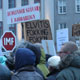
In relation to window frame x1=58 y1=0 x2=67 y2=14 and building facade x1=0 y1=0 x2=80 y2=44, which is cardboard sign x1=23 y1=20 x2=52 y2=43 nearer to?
building facade x1=0 y1=0 x2=80 y2=44

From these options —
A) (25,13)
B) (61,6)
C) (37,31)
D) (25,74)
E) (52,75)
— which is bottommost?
(52,75)

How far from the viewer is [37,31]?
27.2 feet

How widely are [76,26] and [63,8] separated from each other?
24.9 metres

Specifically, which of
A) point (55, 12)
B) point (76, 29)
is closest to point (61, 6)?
point (55, 12)

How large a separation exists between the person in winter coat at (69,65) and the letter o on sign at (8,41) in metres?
4.32

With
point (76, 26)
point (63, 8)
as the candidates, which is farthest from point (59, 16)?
point (76, 26)

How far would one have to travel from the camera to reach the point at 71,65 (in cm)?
340

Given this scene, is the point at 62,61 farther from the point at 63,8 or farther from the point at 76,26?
the point at 63,8

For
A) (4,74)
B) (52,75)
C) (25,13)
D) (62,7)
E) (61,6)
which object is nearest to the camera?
(4,74)

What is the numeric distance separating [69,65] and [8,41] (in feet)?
15.2

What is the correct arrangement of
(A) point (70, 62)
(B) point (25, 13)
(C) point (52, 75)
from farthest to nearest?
(B) point (25, 13), (C) point (52, 75), (A) point (70, 62)

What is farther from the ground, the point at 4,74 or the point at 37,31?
the point at 37,31

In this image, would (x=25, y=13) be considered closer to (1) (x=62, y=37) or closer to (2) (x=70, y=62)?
(1) (x=62, y=37)

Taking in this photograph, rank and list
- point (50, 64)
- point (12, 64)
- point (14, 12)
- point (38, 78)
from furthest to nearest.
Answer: point (14, 12) → point (12, 64) → point (50, 64) → point (38, 78)
